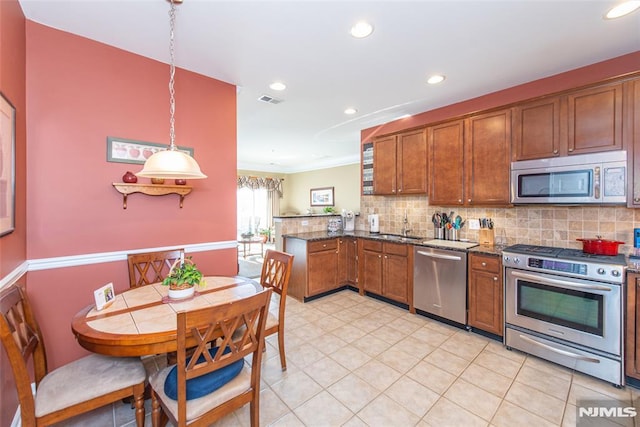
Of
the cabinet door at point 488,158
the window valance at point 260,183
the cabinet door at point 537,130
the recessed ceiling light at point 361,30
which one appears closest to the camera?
the recessed ceiling light at point 361,30

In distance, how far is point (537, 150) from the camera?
8.74 feet

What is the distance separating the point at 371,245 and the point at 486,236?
4.77 feet

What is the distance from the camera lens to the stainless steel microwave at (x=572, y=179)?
225 centimetres

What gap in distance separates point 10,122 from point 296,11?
1966 mm

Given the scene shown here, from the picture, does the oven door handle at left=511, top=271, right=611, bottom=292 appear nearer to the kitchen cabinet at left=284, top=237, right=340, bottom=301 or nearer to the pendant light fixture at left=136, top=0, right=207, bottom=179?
the kitchen cabinet at left=284, top=237, right=340, bottom=301

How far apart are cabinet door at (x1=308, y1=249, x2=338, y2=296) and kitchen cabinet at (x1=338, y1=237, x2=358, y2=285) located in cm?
11

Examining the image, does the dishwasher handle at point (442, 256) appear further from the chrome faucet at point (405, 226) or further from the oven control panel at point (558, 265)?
the chrome faucet at point (405, 226)

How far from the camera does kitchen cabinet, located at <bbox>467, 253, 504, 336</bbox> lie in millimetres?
2705

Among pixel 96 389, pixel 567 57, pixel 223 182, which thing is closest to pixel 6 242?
pixel 96 389

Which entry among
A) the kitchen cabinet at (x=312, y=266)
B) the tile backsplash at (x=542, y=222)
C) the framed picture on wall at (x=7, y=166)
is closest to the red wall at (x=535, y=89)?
the tile backsplash at (x=542, y=222)

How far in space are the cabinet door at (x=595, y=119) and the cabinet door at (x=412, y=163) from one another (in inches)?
57.3

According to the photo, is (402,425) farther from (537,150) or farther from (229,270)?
(537,150)

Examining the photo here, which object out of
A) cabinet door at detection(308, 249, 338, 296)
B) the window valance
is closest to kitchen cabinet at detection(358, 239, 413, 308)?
cabinet door at detection(308, 249, 338, 296)

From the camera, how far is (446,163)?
3365mm
